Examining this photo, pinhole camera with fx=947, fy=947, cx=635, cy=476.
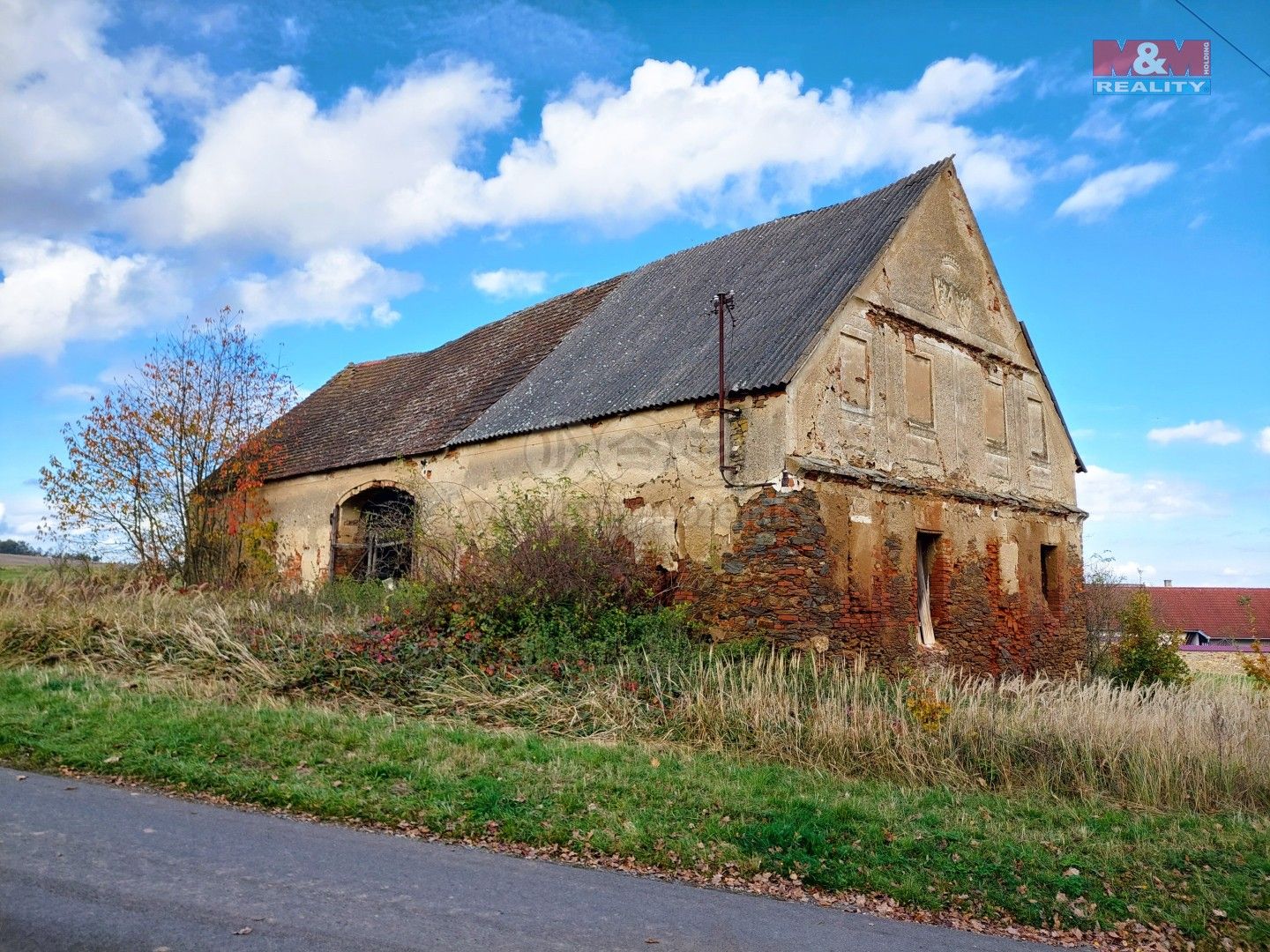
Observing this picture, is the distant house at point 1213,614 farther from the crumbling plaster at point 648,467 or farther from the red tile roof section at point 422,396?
the crumbling plaster at point 648,467

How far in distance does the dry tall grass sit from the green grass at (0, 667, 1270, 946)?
1.58ft

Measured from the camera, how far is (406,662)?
10.8 meters

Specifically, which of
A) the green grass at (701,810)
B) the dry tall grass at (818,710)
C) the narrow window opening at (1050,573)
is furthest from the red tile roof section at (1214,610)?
the green grass at (701,810)

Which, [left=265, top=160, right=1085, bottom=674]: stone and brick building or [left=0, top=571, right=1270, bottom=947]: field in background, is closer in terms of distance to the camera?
[left=0, top=571, right=1270, bottom=947]: field in background

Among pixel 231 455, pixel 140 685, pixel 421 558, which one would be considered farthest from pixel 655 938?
pixel 231 455

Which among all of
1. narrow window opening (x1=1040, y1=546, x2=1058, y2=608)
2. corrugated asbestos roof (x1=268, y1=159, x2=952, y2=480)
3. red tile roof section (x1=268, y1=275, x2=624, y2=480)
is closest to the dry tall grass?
corrugated asbestos roof (x1=268, y1=159, x2=952, y2=480)

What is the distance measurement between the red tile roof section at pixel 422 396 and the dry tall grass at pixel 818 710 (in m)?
6.32

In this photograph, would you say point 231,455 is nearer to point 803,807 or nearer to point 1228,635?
point 803,807

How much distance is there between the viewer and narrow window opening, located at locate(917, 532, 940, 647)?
15016 mm

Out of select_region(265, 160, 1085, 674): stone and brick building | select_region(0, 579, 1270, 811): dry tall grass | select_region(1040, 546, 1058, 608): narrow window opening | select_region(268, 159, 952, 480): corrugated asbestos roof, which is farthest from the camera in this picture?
select_region(1040, 546, 1058, 608): narrow window opening

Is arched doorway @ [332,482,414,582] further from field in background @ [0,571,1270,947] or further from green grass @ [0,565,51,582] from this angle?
field in background @ [0,571,1270,947]

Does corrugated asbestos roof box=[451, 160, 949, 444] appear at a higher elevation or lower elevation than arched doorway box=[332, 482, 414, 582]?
higher

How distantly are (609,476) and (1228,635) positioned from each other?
41.3 metres

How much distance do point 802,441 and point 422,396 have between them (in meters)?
10.2
